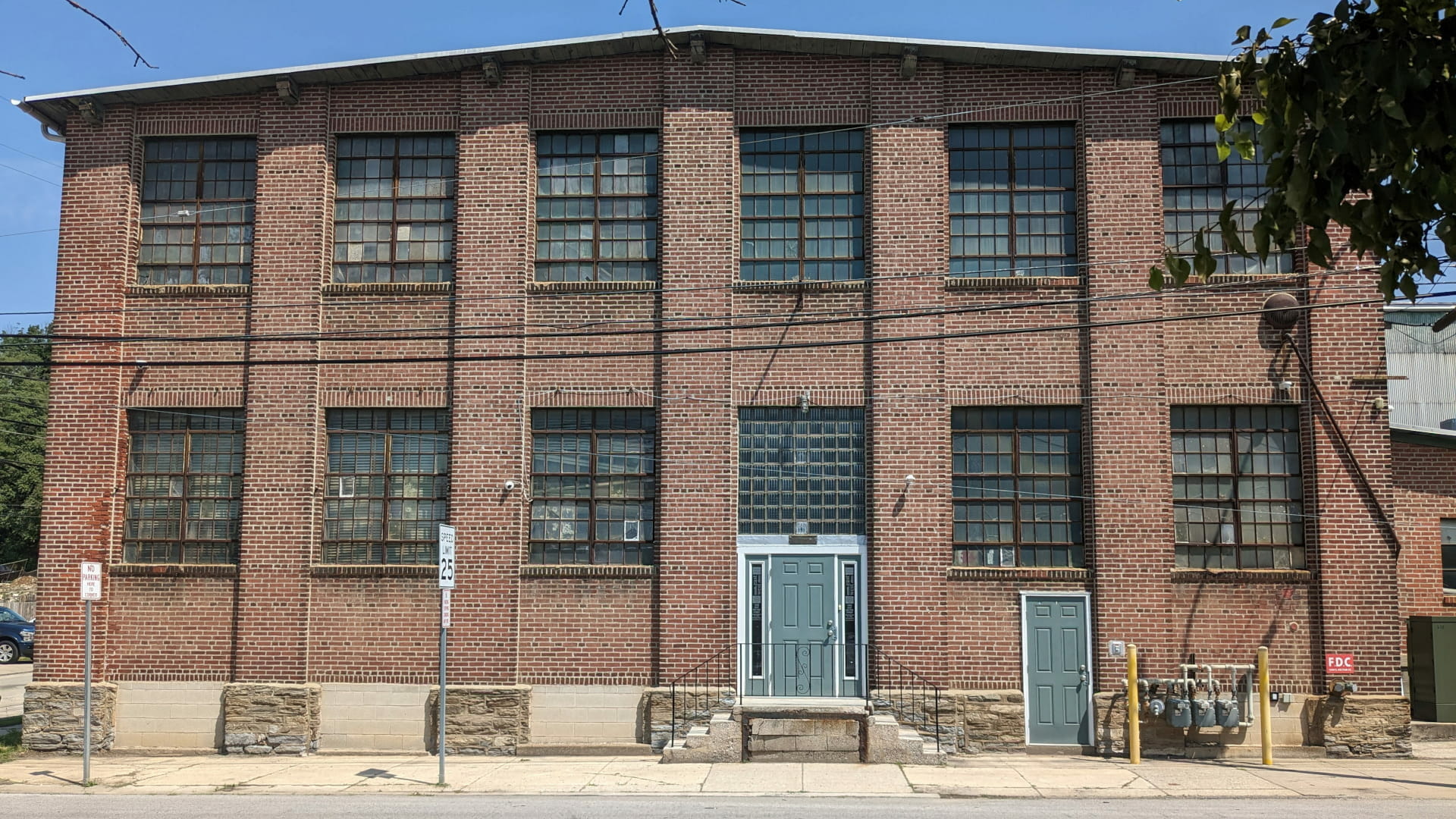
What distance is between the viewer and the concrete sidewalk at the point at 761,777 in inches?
596

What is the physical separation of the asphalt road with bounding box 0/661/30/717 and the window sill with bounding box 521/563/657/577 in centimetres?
882

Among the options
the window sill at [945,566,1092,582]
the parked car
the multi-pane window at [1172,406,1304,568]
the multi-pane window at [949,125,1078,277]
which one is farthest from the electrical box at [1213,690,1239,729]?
the parked car

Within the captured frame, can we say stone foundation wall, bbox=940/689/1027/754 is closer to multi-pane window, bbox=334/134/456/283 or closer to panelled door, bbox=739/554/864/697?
panelled door, bbox=739/554/864/697

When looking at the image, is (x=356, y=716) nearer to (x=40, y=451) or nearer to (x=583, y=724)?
(x=583, y=724)

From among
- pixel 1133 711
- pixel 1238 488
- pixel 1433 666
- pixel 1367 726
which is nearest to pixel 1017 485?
pixel 1238 488

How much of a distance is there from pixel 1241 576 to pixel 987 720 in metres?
4.26

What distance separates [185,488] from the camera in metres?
19.6

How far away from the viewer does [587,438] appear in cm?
1919

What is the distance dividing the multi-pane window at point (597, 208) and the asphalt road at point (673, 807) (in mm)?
8259

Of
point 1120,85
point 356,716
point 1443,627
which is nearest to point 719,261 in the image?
point 1120,85

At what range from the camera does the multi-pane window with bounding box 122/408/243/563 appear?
19.5 metres

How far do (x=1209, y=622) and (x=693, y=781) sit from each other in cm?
802

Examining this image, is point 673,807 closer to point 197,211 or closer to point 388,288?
point 388,288

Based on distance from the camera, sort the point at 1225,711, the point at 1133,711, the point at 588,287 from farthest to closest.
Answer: the point at 588,287
the point at 1225,711
the point at 1133,711
